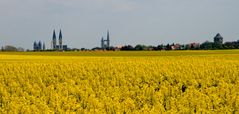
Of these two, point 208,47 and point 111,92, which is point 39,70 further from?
point 208,47

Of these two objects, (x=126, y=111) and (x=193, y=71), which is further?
(x=193, y=71)

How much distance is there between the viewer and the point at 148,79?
25031 millimetres

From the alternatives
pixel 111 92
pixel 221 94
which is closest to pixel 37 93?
pixel 111 92

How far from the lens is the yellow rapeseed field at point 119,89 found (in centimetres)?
1263

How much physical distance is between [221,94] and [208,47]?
90.0 meters

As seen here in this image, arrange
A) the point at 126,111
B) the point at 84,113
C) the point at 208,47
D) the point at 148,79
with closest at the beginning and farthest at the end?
the point at 84,113 < the point at 126,111 < the point at 148,79 < the point at 208,47

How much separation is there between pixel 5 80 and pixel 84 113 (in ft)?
48.9

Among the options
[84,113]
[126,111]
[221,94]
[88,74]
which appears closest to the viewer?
[84,113]

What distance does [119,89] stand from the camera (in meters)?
17.6

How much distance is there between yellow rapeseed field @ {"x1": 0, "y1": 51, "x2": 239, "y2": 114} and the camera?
12.6 metres

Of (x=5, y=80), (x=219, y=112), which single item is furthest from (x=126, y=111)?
(x=5, y=80)

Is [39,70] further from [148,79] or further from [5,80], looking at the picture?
[148,79]

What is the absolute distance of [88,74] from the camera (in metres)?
26.6

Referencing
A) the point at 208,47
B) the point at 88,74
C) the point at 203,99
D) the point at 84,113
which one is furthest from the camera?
the point at 208,47
